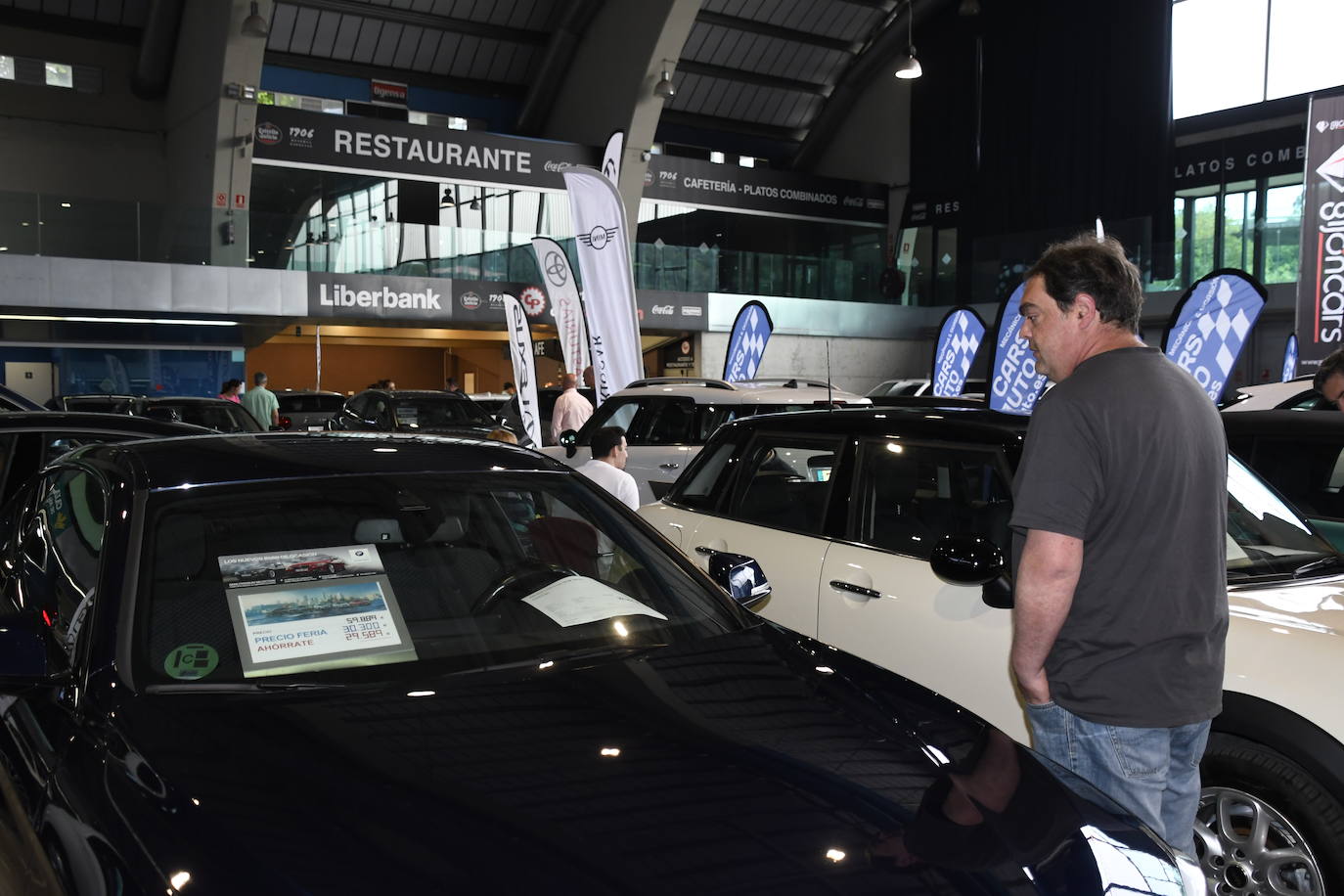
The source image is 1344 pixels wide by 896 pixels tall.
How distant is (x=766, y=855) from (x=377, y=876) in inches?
21.7

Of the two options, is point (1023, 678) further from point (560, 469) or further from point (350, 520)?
point (350, 520)

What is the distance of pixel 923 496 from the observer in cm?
388

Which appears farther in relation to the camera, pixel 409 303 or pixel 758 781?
pixel 409 303

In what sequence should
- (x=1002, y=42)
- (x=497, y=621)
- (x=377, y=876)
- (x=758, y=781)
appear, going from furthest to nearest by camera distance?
1. (x=1002, y=42)
2. (x=497, y=621)
3. (x=758, y=781)
4. (x=377, y=876)

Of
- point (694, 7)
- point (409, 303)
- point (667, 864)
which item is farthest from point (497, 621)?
point (694, 7)

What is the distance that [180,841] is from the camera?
5.48ft

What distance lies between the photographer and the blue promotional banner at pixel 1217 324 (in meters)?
8.83

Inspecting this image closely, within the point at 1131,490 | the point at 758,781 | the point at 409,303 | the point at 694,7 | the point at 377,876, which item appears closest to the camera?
the point at 377,876

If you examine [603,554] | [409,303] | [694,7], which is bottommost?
[603,554]

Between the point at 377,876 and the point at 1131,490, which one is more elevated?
the point at 1131,490

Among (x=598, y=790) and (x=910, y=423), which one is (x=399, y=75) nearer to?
(x=910, y=423)

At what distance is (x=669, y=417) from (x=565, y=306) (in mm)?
4334

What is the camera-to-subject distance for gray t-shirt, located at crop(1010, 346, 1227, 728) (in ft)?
7.16

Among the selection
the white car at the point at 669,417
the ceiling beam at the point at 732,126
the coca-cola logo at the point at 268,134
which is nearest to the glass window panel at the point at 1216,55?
the ceiling beam at the point at 732,126
